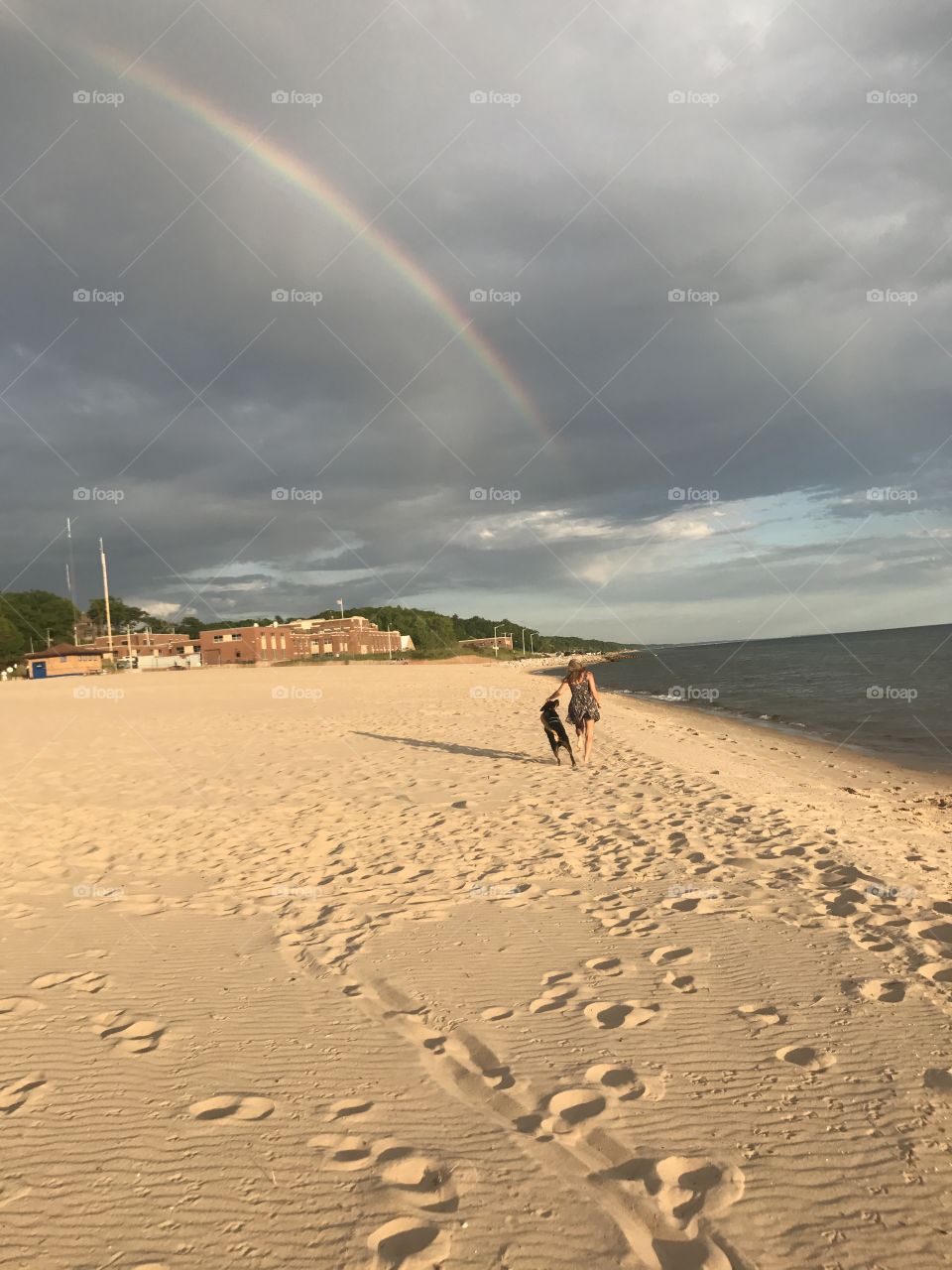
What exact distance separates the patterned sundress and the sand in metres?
3.70

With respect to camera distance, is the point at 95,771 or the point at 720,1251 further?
the point at 95,771

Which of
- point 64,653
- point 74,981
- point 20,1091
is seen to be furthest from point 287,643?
point 20,1091

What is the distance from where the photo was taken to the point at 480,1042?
13.6 ft

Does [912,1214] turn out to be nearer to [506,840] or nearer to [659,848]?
[659,848]

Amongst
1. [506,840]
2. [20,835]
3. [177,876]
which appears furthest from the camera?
[20,835]

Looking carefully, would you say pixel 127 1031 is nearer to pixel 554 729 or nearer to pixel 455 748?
pixel 554 729

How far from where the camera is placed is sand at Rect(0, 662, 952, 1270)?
2.83m

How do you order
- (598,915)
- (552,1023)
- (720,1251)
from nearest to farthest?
(720,1251) < (552,1023) < (598,915)

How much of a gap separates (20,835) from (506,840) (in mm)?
6109

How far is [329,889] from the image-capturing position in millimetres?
6918

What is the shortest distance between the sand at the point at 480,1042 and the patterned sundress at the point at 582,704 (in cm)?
370

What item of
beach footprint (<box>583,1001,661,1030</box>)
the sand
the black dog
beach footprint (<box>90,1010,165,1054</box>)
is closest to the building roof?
the black dog

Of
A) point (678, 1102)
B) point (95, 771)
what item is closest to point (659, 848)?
point (678, 1102)

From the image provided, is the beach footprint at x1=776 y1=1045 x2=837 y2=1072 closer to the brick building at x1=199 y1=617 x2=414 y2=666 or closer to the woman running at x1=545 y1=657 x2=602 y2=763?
the woman running at x1=545 y1=657 x2=602 y2=763
